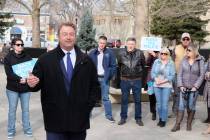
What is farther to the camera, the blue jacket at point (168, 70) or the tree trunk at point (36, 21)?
the tree trunk at point (36, 21)

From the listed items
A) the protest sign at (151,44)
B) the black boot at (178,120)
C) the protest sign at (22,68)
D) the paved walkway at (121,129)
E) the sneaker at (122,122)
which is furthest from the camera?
the protest sign at (151,44)

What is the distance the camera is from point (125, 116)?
9906 mm

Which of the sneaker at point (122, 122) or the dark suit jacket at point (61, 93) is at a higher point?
the dark suit jacket at point (61, 93)

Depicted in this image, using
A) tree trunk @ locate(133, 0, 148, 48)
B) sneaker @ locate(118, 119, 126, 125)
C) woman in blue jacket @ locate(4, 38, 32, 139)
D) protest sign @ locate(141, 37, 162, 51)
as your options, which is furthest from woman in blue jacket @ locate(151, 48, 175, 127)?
tree trunk @ locate(133, 0, 148, 48)

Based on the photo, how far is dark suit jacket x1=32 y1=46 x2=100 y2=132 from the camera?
4.78m

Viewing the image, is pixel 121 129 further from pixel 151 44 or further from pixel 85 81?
pixel 85 81

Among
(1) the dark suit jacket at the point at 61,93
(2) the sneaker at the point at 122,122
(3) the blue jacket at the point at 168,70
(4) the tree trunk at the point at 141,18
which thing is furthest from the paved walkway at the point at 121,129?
(4) the tree trunk at the point at 141,18

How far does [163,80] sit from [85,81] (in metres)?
4.92

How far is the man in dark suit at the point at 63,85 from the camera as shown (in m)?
4.77

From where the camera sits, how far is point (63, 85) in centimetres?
476

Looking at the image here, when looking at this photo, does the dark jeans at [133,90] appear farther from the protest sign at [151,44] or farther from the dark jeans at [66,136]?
the dark jeans at [66,136]

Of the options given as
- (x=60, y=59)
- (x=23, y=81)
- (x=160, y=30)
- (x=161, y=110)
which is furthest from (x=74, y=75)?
(x=160, y=30)

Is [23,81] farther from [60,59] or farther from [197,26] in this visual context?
[197,26]

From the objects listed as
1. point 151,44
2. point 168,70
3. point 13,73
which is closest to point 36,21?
point 151,44
